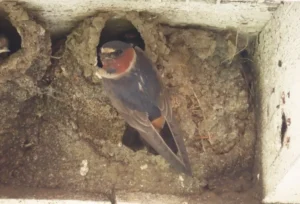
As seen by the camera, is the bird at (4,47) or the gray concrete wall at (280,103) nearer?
the gray concrete wall at (280,103)

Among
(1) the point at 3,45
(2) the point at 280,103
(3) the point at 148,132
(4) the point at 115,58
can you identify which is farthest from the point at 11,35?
(2) the point at 280,103

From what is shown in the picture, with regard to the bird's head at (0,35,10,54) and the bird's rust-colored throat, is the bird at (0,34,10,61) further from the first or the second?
the bird's rust-colored throat

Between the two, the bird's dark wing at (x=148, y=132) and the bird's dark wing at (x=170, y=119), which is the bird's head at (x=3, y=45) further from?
the bird's dark wing at (x=170, y=119)

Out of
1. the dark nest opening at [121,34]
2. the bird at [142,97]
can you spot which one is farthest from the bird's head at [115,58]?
the dark nest opening at [121,34]

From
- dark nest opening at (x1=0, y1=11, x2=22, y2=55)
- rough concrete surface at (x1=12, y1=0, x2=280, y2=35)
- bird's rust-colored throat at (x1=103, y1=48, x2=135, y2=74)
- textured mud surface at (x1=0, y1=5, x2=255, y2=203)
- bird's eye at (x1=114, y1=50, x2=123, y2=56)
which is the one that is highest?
rough concrete surface at (x1=12, y1=0, x2=280, y2=35)

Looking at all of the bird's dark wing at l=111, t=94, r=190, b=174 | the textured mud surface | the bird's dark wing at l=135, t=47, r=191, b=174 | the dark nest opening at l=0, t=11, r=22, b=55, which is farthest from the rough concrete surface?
the bird's dark wing at l=111, t=94, r=190, b=174

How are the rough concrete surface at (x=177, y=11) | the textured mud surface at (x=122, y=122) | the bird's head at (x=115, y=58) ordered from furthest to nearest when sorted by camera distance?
the bird's head at (x=115, y=58), the textured mud surface at (x=122, y=122), the rough concrete surface at (x=177, y=11)

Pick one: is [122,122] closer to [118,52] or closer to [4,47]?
[118,52]

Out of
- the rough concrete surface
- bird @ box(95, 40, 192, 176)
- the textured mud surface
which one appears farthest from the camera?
the textured mud surface
